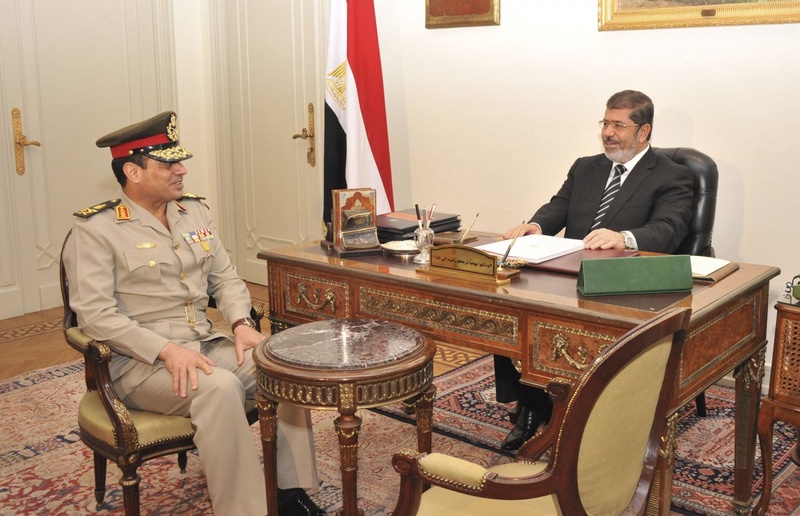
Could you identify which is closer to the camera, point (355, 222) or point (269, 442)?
point (269, 442)

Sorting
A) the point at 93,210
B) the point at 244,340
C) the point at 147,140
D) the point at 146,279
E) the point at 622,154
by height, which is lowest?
the point at 244,340

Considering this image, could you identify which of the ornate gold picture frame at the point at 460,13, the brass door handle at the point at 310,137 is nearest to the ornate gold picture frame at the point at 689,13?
the ornate gold picture frame at the point at 460,13

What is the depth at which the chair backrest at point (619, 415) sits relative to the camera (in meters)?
1.51

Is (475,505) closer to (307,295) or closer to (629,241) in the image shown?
(307,295)

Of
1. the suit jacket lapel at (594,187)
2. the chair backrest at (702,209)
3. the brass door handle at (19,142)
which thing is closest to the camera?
the chair backrest at (702,209)

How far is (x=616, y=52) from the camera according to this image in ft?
13.5

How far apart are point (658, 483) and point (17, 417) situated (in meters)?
2.84

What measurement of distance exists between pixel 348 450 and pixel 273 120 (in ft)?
13.2

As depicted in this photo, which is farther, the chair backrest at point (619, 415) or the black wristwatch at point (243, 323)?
the black wristwatch at point (243, 323)

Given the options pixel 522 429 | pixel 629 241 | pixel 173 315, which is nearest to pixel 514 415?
pixel 522 429

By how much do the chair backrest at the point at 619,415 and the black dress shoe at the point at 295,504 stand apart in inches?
46.8

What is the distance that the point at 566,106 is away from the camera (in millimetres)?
4352

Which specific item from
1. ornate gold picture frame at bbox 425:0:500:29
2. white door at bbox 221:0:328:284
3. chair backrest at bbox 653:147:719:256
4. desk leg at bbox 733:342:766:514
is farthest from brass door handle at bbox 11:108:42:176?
desk leg at bbox 733:342:766:514

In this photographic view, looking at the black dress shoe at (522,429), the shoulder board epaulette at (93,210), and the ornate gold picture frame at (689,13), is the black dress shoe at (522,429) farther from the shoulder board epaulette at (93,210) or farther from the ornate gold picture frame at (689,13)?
the ornate gold picture frame at (689,13)
